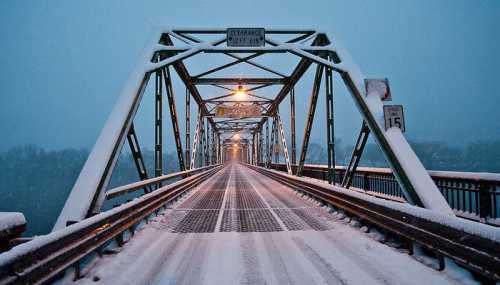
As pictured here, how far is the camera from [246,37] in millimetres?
9867

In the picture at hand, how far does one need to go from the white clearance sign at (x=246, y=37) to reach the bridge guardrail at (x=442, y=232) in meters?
6.35

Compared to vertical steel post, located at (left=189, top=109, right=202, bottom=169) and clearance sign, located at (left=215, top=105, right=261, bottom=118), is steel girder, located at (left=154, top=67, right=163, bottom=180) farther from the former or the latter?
clearance sign, located at (left=215, top=105, right=261, bottom=118)

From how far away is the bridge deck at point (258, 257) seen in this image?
138 inches

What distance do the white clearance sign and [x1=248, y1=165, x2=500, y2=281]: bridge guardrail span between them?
635 cm

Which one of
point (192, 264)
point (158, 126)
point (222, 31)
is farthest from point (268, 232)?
point (222, 31)

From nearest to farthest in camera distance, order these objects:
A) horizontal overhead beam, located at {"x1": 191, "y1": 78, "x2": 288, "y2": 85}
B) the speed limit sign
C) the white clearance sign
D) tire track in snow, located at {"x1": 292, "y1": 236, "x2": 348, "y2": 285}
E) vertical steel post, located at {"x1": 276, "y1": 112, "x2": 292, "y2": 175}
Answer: tire track in snow, located at {"x1": 292, "y1": 236, "x2": 348, "y2": 285} → the speed limit sign → the white clearance sign → horizontal overhead beam, located at {"x1": 191, "y1": 78, "x2": 288, "y2": 85} → vertical steel post, located at {"x1": 276, "y1": 112, "x2": 292, "y2": 175}

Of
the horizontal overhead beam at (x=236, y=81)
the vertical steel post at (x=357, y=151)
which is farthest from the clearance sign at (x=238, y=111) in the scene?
the vertical steel post at (x=357, y=151)

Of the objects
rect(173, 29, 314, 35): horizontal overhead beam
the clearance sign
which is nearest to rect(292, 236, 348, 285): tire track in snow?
rect(173, 29, 314, 35): horizontal overhead beam

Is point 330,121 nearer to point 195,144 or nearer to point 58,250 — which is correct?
point 58,250

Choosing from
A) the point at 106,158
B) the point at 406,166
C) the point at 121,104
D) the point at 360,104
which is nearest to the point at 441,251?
the point at 406,166

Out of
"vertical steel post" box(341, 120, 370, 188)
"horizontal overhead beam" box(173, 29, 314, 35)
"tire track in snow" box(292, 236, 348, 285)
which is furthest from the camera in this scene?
"horizontal overhead beam" box(173, 29, 314, 35)

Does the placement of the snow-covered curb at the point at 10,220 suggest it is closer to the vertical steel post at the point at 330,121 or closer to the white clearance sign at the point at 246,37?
the white clearance sign at the point at 246,37

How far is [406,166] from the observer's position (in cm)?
613

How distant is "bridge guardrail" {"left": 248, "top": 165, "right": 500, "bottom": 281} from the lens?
2.82 metres
